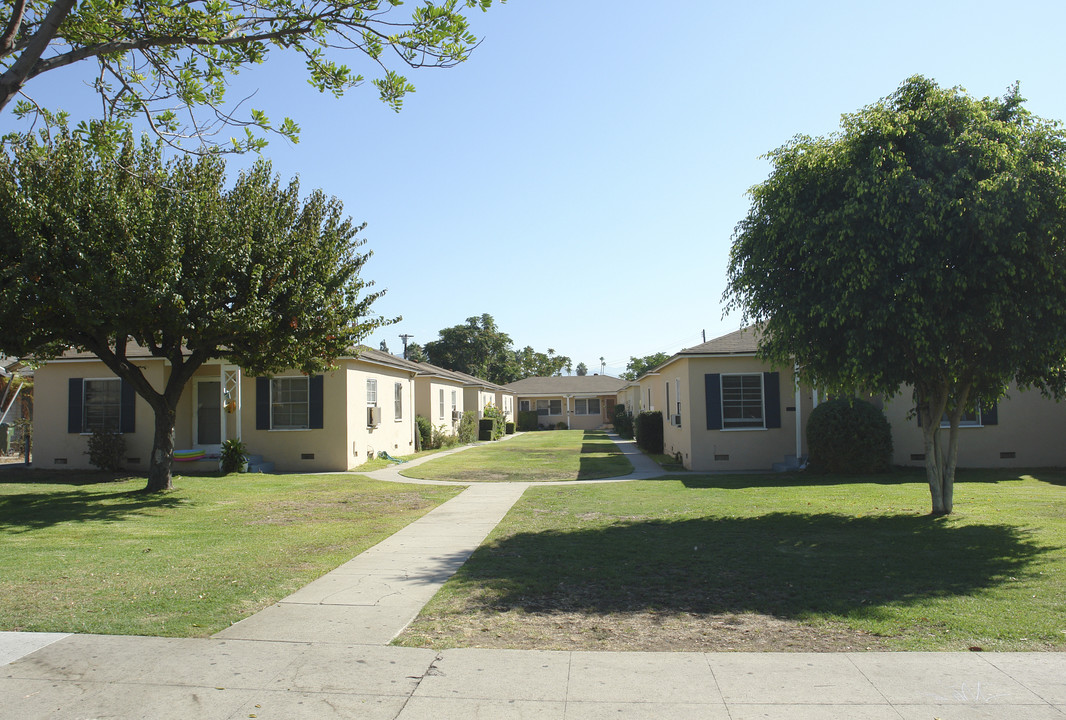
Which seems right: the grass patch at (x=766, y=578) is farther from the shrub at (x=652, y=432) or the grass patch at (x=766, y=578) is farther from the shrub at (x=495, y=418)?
the shrub at (x=495, y=418)

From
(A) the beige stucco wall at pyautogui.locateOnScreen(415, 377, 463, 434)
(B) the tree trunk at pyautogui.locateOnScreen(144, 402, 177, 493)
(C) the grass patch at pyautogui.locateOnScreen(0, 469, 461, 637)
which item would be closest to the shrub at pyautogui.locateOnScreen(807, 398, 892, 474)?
(C) the grass patch at pyautogui.locateOnScreen(0, 469, 461, 637)

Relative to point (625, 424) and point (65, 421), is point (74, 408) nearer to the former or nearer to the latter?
point (65, 421)

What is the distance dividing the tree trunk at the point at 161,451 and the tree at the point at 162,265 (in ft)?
0.07

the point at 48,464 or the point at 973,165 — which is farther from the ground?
the point at 973,165

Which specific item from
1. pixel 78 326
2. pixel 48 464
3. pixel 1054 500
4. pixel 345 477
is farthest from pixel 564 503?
pixel 48 464

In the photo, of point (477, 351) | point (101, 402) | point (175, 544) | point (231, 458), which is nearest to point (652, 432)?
point (231, 458)

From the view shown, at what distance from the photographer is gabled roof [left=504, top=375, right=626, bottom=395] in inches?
1930

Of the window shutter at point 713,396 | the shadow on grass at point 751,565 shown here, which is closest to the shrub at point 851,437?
the window shutter at point 713,396

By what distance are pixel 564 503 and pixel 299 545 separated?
4.95 m

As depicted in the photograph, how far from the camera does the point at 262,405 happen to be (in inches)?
744

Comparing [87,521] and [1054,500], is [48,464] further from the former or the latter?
[1054,500]

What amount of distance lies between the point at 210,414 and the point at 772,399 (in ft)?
50.7

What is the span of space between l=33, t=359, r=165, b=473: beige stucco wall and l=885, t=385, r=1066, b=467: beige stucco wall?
63.2 feet

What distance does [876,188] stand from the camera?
28.5 ft
